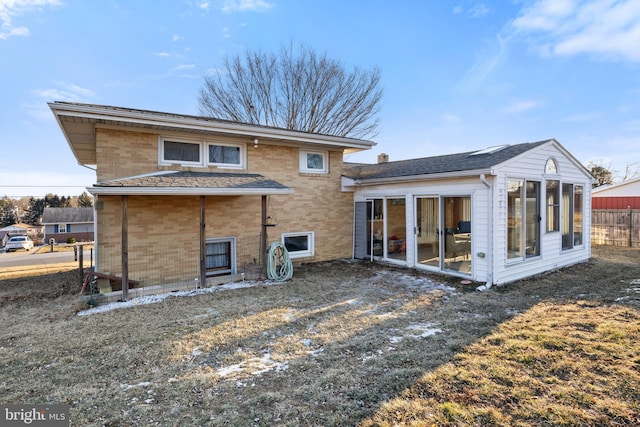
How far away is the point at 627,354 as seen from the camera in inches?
153

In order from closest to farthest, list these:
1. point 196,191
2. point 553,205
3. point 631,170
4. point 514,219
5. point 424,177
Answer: point 196,191
point 514,219
point 424,177
point 553,205
point 631,170

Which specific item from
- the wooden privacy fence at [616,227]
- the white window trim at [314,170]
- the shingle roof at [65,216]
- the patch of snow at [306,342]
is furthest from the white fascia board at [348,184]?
the shingle roof at [65,216]

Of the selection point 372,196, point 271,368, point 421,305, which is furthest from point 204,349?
point 372,196

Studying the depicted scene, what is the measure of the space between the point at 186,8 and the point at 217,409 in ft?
47.7

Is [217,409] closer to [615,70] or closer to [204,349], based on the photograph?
[204,349]

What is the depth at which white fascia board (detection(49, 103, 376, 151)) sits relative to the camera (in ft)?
21.9

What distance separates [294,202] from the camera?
10164 mm

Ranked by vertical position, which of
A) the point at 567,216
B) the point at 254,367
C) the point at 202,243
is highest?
the point at 567,216

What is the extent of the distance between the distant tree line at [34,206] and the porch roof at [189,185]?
60.5 metres

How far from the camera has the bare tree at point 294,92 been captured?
19438 millimetres

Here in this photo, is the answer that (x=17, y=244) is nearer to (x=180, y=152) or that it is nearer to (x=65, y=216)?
(x=65, y=216)

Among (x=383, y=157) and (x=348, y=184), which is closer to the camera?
(x=348, y=184)

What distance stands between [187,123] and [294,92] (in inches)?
531

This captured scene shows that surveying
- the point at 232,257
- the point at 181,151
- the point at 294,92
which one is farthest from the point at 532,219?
the point at 294,92
